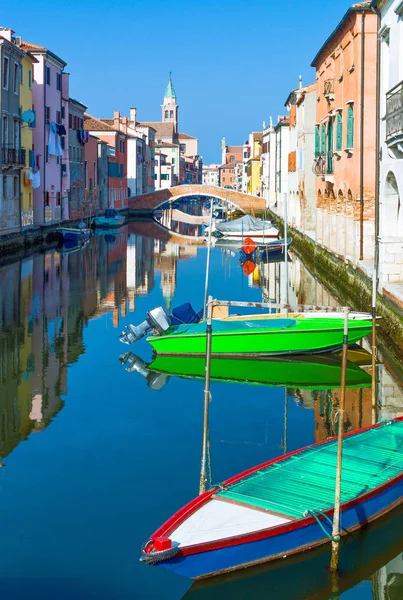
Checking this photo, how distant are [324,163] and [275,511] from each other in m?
26.3

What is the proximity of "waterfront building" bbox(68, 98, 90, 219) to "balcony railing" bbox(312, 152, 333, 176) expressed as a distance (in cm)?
2393

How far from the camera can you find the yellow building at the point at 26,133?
41781 millimetres

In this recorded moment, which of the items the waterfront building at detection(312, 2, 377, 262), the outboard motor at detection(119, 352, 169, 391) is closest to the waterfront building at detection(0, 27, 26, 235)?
the waterfront building at detection(312, 2, 377, 262)

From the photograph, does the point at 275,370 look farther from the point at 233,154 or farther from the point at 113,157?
the point at 233,154

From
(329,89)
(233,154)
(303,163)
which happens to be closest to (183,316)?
(329,89)

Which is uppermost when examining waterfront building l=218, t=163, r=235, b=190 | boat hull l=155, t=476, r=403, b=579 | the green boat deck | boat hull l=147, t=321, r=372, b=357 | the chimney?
waterfront building l=218, t=163, r=235, b=190

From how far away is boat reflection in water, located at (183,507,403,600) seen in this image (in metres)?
7.56

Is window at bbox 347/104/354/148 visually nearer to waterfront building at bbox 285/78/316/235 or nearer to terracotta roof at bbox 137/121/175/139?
waterfront building at bbox 285/78/316/235

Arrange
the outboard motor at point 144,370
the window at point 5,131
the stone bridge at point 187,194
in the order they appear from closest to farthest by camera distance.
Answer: the outboard motor at point 144,370, the window at point 5,131, the stone bridge at point 187,194

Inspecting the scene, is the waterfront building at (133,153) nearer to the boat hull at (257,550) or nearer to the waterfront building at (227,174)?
the boat hull at (257,550)

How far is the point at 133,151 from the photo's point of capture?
Result: 88.6 m

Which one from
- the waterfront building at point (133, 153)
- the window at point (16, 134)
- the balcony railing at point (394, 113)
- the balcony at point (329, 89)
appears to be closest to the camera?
the balcony railing at point (394, 113)

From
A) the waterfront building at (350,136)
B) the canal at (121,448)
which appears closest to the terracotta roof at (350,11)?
the waterfront building at (350,136)

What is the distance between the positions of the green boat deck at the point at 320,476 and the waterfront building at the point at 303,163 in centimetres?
3265
